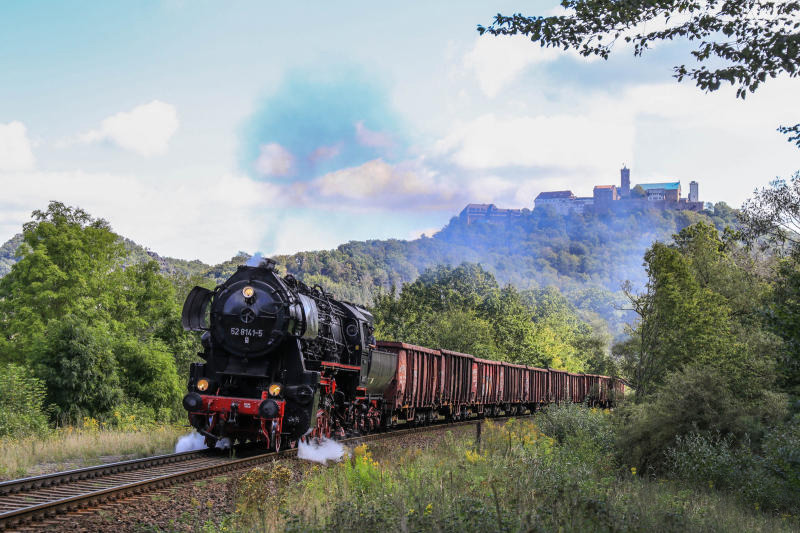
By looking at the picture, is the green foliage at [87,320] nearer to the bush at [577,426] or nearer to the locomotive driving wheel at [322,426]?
the locomotive driving wheel at [322,426]

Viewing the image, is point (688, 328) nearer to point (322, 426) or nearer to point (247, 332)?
point (322, 426)

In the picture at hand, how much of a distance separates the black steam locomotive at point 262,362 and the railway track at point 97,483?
84 centimetres

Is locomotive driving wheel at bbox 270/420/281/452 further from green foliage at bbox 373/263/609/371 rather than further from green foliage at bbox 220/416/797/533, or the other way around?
green foliage at bbox 373/263/609/371

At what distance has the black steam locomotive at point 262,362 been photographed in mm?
13008

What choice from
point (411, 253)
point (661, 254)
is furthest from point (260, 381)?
point (411, 253)

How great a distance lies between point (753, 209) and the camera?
1156 inches

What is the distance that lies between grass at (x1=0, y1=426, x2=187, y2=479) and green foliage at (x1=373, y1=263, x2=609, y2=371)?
3207 centimetres

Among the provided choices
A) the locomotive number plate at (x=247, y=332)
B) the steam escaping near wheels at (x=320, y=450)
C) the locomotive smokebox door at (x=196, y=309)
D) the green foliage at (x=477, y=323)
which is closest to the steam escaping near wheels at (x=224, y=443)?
the steam escaping near wheels at (x=320, y=450)

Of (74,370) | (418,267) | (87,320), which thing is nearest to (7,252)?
(418,267)

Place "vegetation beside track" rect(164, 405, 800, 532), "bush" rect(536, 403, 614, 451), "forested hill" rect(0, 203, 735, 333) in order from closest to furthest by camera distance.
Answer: "vegetation beside track" rect(164, 405, 800, 532) → "bush" rect(536, 403, 614, 451) → "forested hill" rect(0, 203, 735, 333)

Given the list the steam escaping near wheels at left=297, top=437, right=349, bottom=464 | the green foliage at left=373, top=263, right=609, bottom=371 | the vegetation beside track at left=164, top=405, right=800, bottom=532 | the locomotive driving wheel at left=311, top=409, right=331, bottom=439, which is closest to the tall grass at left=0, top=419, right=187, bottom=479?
the steam escaping near wheels at left=297, top=437, right=349, bottom=464

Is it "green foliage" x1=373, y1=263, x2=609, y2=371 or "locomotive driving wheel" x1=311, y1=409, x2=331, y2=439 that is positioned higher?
"green foliage" x1=373, y1=263, x2=609, y2=371

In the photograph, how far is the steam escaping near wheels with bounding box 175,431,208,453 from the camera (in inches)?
555

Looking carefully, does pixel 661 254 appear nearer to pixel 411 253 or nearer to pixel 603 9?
pixel 603 9
